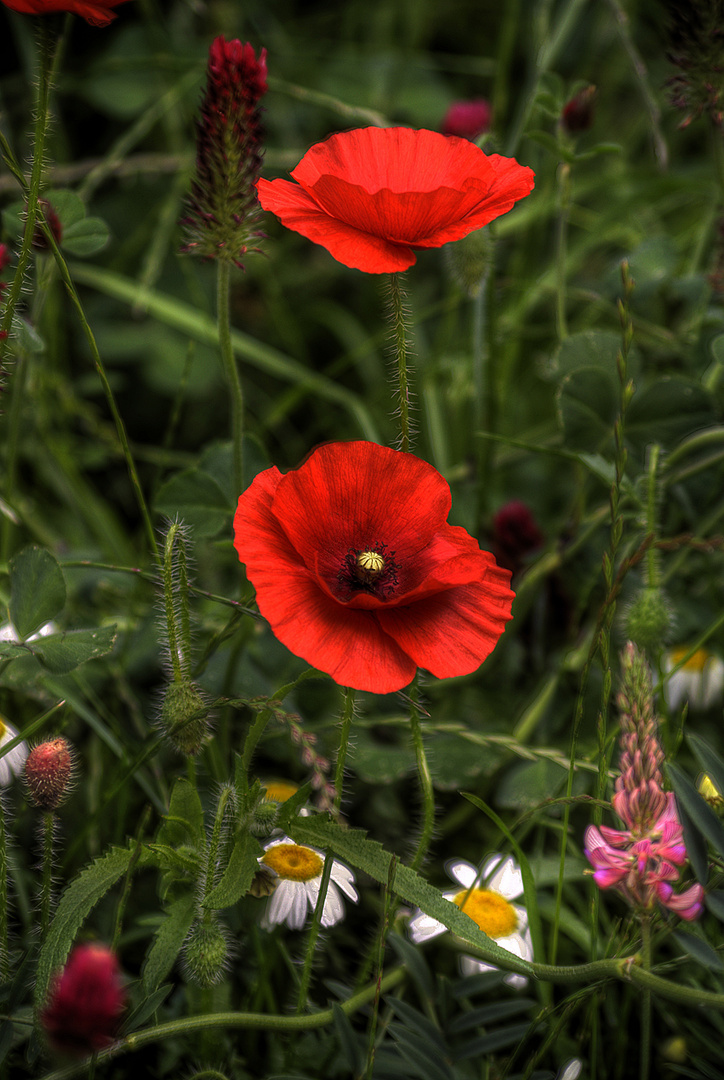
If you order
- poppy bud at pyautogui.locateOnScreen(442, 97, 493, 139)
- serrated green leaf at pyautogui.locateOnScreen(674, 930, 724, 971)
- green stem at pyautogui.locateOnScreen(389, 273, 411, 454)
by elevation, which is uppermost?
poppy bud at pyautogui.locateOnScreen(442, 97, 493, 139)

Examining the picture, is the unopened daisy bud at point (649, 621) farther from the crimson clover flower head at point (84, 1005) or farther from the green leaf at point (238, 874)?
the crimson clover flower head at point (84, 1005)

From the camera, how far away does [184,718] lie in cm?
93

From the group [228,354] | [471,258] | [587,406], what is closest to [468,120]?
[471,258]

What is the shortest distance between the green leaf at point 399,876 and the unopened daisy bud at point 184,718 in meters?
0.13

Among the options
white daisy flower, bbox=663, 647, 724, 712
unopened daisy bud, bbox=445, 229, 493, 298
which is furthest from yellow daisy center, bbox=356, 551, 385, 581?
white daisy flower, bbox=663, 647, 724, 712

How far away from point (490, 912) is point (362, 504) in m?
0.54

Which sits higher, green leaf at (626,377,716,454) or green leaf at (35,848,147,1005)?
green leaf at (626,377,716,454)

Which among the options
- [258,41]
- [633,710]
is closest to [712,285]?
[633,710]

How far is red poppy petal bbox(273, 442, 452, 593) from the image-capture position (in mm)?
937

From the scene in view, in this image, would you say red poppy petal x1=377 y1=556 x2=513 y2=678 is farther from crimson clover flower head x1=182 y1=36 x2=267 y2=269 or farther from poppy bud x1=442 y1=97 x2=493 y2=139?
poppy bud x1=442 y1=97 x2=493 y2=139

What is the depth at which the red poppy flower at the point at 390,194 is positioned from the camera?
87 cm

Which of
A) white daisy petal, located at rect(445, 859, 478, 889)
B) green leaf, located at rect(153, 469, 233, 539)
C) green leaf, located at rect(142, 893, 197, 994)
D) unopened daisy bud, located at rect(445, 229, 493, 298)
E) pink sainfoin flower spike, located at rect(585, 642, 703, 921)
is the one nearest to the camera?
pink sainfoin flower spike, located at rect(585, 642, 703, 921)

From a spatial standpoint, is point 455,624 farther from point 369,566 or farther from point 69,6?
point 69,6

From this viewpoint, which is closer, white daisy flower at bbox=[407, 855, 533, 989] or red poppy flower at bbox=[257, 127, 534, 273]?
red poppy flower at bbox=[257, 127, 534, 273]
